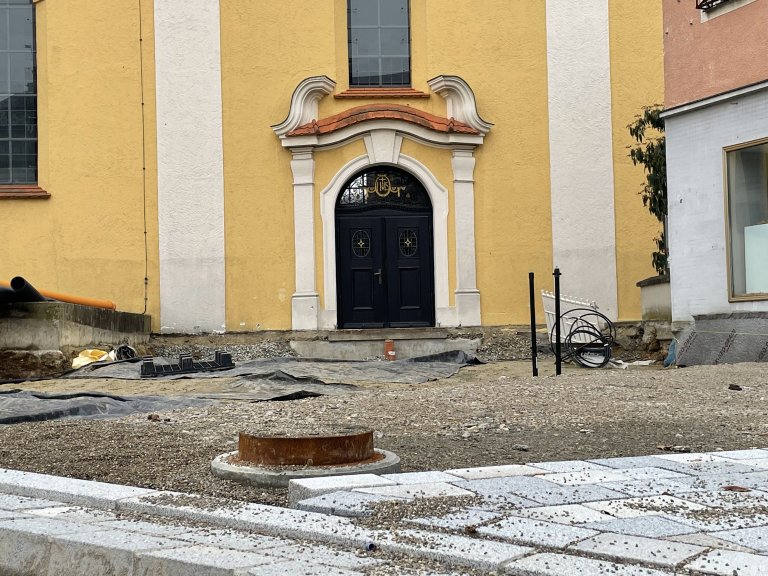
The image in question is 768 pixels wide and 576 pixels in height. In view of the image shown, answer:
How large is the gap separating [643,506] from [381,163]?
556 inches

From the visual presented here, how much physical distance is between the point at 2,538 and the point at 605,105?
15.7 meters

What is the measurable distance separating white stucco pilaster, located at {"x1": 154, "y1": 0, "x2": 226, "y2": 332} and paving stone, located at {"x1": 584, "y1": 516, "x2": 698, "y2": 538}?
47.4 feet

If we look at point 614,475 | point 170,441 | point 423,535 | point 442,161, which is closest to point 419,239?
point 442,161

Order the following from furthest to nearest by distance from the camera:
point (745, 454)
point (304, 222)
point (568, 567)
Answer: point (304, 222), point (745, 454), point (568, 567)

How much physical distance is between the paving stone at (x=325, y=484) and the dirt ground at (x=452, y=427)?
0.30 metres

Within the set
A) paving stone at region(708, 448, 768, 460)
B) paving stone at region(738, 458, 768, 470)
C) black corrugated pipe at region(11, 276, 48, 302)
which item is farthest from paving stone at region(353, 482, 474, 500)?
black corrugated pipe at region(11, 276, 48, 302)

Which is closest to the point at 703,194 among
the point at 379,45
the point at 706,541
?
the point at 379,45

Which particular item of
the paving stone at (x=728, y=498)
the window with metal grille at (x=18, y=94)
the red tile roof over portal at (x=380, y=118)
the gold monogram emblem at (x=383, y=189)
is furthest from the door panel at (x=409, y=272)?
the paving stone at (x=728, y=498)

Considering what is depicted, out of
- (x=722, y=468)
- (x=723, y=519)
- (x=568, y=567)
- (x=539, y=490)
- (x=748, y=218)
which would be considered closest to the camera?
(x=568, y=567)

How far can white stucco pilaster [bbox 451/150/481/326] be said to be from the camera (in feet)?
58.5

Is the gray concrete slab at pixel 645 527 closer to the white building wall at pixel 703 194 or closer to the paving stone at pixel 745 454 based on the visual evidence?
the paving stone at pixel 745 454

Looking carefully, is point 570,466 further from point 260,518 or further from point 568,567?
point 568,567

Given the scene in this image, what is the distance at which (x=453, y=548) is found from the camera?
3.39 metres

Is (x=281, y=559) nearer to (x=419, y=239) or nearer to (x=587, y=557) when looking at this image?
(x=587, y=557)
